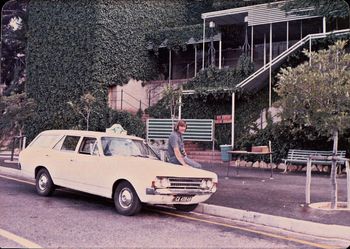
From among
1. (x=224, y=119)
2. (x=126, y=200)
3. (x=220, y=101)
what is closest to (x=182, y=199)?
→ (x=126, y=200)

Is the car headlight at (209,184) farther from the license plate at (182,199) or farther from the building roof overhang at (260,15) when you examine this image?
the building roof overhang at (260,15)

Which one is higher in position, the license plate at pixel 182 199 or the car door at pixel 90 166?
the car door at pixel 90 166

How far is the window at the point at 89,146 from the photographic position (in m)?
9.52

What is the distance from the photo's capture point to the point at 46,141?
36.1ft

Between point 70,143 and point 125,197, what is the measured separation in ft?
8.38

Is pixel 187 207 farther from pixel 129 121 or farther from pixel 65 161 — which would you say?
pixel 129 121

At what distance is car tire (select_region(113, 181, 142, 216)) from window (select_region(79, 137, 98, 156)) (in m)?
1.16

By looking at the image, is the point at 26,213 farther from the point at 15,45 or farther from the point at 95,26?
the point at 15,45

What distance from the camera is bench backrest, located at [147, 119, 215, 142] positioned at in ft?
69.2

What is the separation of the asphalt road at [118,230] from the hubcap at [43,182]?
0.82m

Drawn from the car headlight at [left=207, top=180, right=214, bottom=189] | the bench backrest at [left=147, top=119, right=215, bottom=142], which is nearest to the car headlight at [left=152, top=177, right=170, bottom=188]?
the car headlight at [left=207, top=180, right=214, bottom=189]

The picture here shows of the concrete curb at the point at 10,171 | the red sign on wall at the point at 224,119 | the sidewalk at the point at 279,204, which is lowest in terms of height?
the sidewalk at the point at 279,204

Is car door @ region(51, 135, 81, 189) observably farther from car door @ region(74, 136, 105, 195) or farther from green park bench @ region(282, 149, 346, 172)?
green park bench @ region(282, 149, 346, 172)

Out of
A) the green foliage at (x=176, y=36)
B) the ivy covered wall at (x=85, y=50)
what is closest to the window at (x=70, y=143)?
the ivy covered wall at (x=85, y=50)
